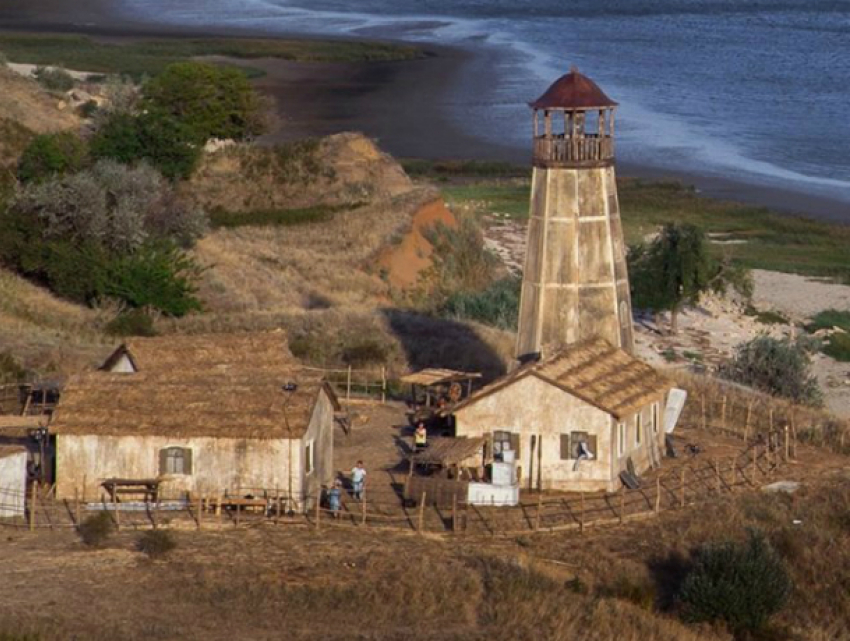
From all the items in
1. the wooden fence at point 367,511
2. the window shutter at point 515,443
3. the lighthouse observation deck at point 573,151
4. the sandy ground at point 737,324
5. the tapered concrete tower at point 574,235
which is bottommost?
the sandy ground at point 737,324

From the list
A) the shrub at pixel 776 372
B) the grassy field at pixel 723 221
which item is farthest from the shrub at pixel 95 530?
the grassy field at pixel 723 221

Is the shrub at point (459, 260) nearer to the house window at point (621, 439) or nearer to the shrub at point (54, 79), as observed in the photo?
the shrub at point (54, 79)

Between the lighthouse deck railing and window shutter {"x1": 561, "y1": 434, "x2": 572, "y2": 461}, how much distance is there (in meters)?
5.52

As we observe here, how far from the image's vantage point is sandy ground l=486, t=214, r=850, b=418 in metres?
56.0

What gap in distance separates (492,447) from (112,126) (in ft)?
119

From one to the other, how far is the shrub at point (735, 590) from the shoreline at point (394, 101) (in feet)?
162

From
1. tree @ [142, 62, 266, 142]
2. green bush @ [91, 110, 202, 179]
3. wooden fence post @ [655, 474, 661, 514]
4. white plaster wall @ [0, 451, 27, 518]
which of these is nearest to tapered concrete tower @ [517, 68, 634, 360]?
wooden fence post @ [655, 474, 661, 514]

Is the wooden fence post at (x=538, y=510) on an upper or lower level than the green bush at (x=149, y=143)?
lower

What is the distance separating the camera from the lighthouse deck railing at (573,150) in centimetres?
3847

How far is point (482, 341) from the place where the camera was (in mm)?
48781

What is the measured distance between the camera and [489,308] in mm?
55594

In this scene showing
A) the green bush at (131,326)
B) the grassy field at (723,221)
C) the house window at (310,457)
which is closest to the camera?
the house window at (310,457)

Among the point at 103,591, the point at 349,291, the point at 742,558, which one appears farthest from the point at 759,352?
the point at 103,591

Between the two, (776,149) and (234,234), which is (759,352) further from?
(776,149)
